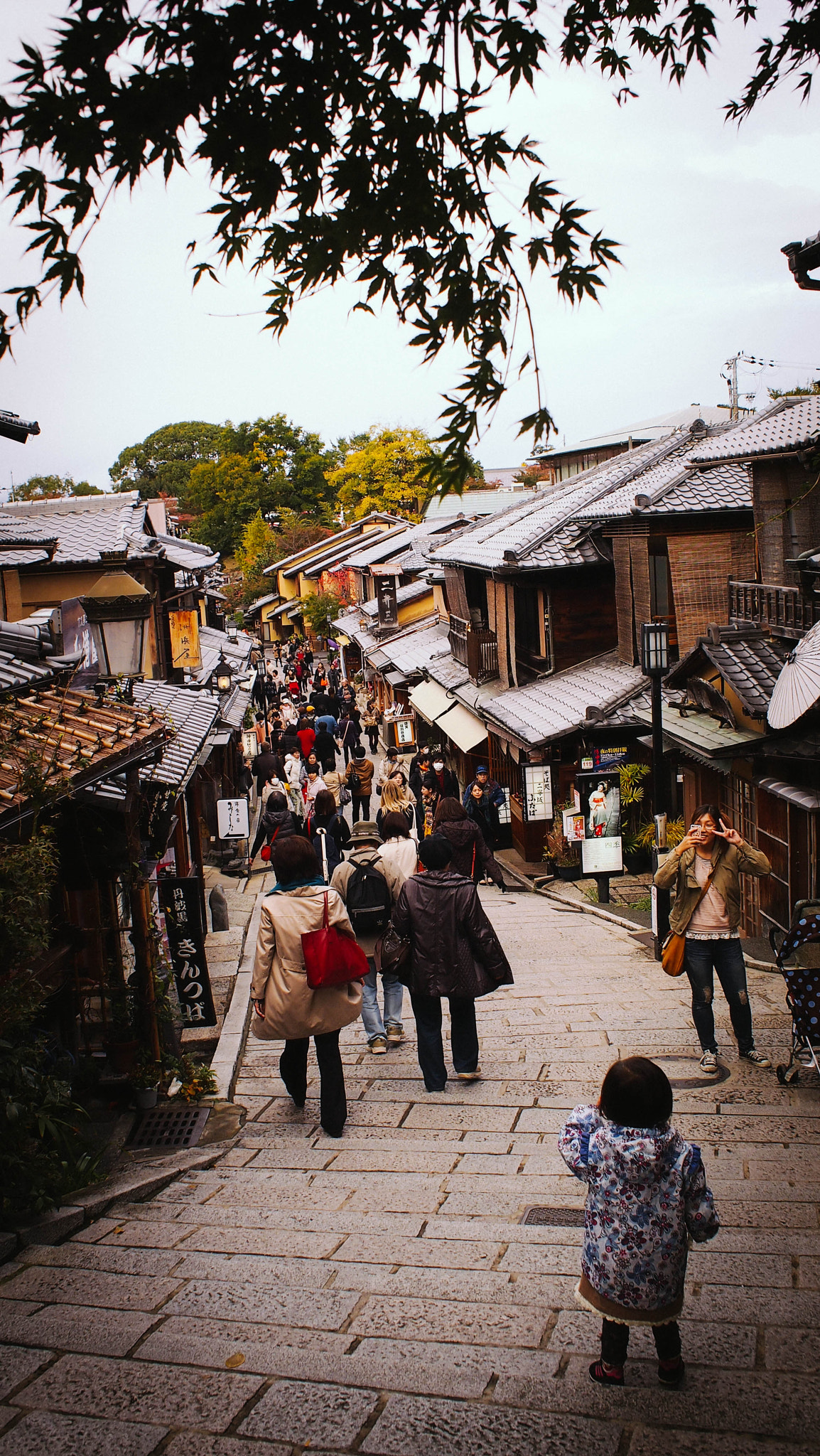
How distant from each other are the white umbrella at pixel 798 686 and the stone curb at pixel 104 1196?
5.78 m

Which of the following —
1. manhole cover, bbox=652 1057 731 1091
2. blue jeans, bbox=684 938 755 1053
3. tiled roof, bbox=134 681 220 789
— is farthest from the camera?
tiled roof, bbox=134 681 220 789

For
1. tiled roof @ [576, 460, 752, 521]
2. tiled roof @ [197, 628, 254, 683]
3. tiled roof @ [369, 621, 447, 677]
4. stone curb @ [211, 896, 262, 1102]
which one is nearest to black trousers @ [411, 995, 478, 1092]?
stone curb @ [211, 896, 262, 1102]

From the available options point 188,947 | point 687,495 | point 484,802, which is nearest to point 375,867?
point 188,947

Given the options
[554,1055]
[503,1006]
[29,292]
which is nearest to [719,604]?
[503,1006]

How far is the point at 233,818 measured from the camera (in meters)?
19.1

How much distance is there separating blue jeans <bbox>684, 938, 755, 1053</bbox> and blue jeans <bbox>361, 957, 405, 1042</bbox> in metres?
2.19

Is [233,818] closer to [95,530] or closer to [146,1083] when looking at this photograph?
[95,530]

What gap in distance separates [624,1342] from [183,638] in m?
18.3

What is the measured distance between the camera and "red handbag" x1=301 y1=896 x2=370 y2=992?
20.9 ft

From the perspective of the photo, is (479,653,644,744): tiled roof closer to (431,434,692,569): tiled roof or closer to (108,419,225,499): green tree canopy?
(431,434,692,569): tiled roof

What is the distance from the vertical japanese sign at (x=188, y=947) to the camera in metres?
8.76

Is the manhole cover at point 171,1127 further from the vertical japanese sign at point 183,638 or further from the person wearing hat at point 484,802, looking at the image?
the vertical japanese sign at point 183,638

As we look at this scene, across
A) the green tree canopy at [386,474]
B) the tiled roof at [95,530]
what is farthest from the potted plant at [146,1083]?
the green tree canopy at [386,474]

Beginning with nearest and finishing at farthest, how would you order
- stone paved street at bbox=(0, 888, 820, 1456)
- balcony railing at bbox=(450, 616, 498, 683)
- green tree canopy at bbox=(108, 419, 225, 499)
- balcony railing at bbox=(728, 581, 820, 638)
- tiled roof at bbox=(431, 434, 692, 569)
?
1. stone paved street at bbox=(0, 888, 820, 1456)
2. balcony railing at bbox=(728, 581, 820, 638)
3. tiled roof at bbox=(431, 434, 692, 569)
4. balcony railing at bbox=(450, 616, 498, 683)
5. green tree canopy at bbox=(108, 419, 225, 499)
